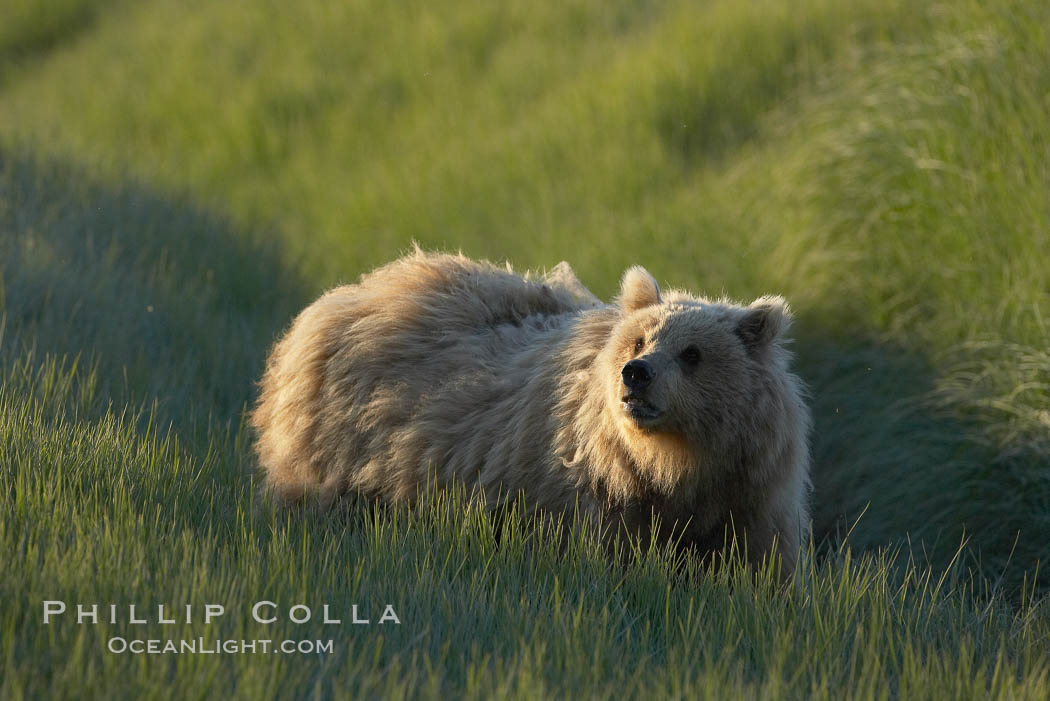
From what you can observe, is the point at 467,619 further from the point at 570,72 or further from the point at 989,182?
the point at 570,72

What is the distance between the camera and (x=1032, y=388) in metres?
6.09

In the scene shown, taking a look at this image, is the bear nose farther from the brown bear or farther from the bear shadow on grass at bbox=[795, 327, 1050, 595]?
the bear shadow on grass at bbox=[795, 327, 1050, 595]

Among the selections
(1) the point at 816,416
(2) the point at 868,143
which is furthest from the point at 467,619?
(2) the point at 868,143

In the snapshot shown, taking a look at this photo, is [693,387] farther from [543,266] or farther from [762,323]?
[543,266]

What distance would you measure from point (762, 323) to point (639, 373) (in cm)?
66

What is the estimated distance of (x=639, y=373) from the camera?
4371 millimetres

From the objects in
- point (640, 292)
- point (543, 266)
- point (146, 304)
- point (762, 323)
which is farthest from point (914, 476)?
point (146, 304)

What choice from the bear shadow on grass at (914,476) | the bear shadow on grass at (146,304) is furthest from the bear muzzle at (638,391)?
Answer: the bear shadow on grass at (914,476)

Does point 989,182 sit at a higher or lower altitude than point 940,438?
higher

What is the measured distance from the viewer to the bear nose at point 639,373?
4355 millimetres

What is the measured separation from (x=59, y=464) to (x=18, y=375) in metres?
1.55

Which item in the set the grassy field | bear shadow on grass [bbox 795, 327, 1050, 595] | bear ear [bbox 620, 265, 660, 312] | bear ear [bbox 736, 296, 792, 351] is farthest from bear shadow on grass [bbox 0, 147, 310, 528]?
bear shadow on grass [bbox 795, 327, 1050, 595]

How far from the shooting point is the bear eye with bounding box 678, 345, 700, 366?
15.0ft

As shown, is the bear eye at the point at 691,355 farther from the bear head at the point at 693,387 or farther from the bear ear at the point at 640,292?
the bear ear at the point at 640,292
